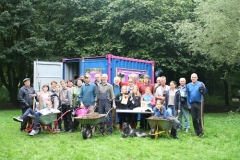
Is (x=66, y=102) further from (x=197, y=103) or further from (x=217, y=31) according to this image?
(x=217, y=31)

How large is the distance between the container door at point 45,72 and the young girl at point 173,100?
16.7 feet

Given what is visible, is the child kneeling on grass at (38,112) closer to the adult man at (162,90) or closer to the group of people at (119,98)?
the group of people at (119,98)

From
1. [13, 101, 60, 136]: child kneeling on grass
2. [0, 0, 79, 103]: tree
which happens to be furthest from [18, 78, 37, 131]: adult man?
[0, 0, 79, 103]: tree

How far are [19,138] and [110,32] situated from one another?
34.5 ft

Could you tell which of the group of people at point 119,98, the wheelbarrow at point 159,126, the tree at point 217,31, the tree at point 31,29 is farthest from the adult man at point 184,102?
the tree at point 31,29

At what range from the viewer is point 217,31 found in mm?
14055

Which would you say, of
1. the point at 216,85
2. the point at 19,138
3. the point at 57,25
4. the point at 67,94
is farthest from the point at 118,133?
the point at 216,85

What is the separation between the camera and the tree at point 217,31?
13.7 meters

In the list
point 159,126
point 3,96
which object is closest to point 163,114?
point 159,126

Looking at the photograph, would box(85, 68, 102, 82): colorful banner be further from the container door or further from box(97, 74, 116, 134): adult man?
box(97, 74, 116, 134): adult man

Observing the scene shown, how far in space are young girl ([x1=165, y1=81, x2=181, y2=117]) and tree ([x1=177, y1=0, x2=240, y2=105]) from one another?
530cm

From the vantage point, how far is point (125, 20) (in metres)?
17.1

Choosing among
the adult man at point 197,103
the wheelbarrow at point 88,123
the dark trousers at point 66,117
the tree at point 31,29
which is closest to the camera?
the wheelbarrow at point 88,123

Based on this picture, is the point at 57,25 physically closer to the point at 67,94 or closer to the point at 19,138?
the point at 67,94
